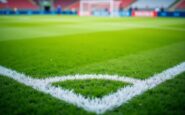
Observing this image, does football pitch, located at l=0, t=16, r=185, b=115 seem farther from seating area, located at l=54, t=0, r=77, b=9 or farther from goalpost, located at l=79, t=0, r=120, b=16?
seating area, located at l=54, t=0, r=77, b=9

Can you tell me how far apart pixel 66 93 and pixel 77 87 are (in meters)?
0.24

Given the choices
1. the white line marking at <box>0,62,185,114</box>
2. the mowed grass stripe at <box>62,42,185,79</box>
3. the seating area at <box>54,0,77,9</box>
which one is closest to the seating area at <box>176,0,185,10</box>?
the seating area at <box>54,0,77,9</box>

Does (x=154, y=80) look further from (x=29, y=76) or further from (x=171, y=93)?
(x=29, y=76)

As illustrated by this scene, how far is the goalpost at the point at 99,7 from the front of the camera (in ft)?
119

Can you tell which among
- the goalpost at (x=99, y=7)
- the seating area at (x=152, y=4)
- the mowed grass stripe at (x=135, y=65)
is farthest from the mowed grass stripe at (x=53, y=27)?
the seating area at (x=152, y=4)

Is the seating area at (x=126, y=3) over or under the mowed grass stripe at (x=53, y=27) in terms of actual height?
over

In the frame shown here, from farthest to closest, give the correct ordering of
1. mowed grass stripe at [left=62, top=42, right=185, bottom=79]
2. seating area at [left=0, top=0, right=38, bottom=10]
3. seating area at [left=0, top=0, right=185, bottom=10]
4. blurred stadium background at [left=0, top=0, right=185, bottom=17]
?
seating area at [left=0, top=0, right=38, bottom=10] → seating area at [left=0, top=0, right=185, bottom=10] → blurred stadium background at [left=0, top=0, right=185, bottom=17] → mowed grass stripe at [left=62, top=42, right=185, bottom=79]

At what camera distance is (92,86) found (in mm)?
2623

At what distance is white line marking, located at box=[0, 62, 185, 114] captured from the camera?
210 centimetres

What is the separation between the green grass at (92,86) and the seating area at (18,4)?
41.1 meters

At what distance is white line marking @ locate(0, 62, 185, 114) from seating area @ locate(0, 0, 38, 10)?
4059cm

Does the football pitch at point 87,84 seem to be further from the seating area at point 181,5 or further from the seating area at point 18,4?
the seating area at point 18,4

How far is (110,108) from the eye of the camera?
2018 millimetres

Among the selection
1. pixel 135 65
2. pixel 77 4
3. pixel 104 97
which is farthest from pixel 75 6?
pixel 104 97
